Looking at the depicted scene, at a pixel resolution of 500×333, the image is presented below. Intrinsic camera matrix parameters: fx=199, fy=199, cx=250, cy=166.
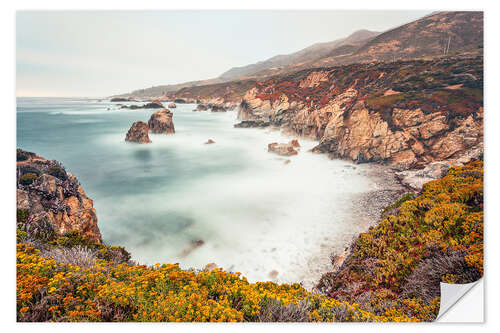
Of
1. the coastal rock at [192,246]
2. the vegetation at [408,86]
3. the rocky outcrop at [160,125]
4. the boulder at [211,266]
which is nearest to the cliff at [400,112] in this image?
the vegetation at [408,86]

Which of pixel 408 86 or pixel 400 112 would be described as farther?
pixel 408 86

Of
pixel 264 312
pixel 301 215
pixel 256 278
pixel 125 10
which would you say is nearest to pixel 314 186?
pixel 301 215

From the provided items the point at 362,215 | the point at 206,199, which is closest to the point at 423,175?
the point at 362,215

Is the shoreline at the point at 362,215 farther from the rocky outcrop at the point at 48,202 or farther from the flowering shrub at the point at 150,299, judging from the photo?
the rocky outcrop at the point at 48,202

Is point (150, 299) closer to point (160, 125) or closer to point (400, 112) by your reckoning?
point (400, 112)

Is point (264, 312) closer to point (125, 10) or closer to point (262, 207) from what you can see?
point (262, 207)

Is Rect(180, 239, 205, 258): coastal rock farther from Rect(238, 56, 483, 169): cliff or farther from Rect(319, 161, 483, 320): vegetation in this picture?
Rect(238, 56, 483, 169): cliff
